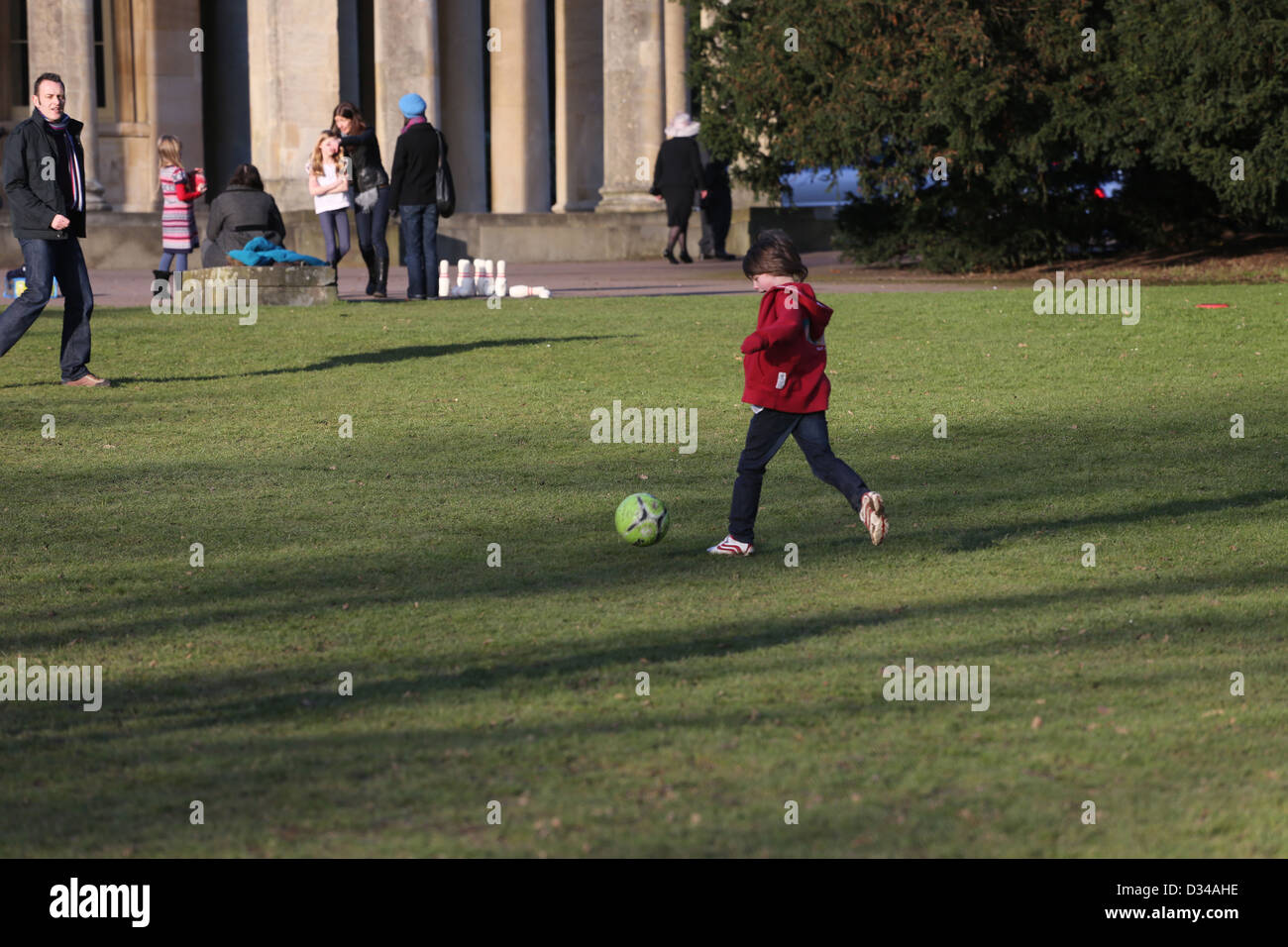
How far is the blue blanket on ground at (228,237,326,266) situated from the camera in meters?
18.1

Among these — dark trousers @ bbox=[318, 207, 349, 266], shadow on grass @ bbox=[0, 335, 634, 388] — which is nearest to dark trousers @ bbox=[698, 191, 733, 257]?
dark trousers @ bbox=[318, 207, 349, 266]

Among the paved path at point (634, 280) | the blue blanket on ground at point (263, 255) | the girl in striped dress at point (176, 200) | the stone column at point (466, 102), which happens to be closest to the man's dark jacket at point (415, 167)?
the blue blanket on ground at point (263, 255)

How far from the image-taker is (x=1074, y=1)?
72.9 feet

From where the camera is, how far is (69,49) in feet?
94.1

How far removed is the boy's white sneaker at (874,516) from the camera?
24.5 ft

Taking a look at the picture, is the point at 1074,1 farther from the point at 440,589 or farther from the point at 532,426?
the point at 440,589

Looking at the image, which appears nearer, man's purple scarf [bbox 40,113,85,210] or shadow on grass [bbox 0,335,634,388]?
man's purple scarf [bbox 40,113,85,210]

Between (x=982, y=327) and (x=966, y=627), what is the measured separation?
419 inches

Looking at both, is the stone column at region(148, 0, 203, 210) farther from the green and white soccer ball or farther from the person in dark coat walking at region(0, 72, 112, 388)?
the green and white soccer ball

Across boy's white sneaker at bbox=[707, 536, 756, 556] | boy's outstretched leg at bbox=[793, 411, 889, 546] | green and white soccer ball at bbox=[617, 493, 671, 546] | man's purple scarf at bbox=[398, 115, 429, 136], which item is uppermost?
man's purple scarf at bbox=[398, 115, 429, 136]

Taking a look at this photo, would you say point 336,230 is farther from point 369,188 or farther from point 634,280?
point 634,280

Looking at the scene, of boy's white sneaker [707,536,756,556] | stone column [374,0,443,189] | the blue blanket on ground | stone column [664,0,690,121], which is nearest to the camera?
boy's white sneaker [707,536,756,556]

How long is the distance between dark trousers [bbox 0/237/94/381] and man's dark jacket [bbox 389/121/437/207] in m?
6.27
